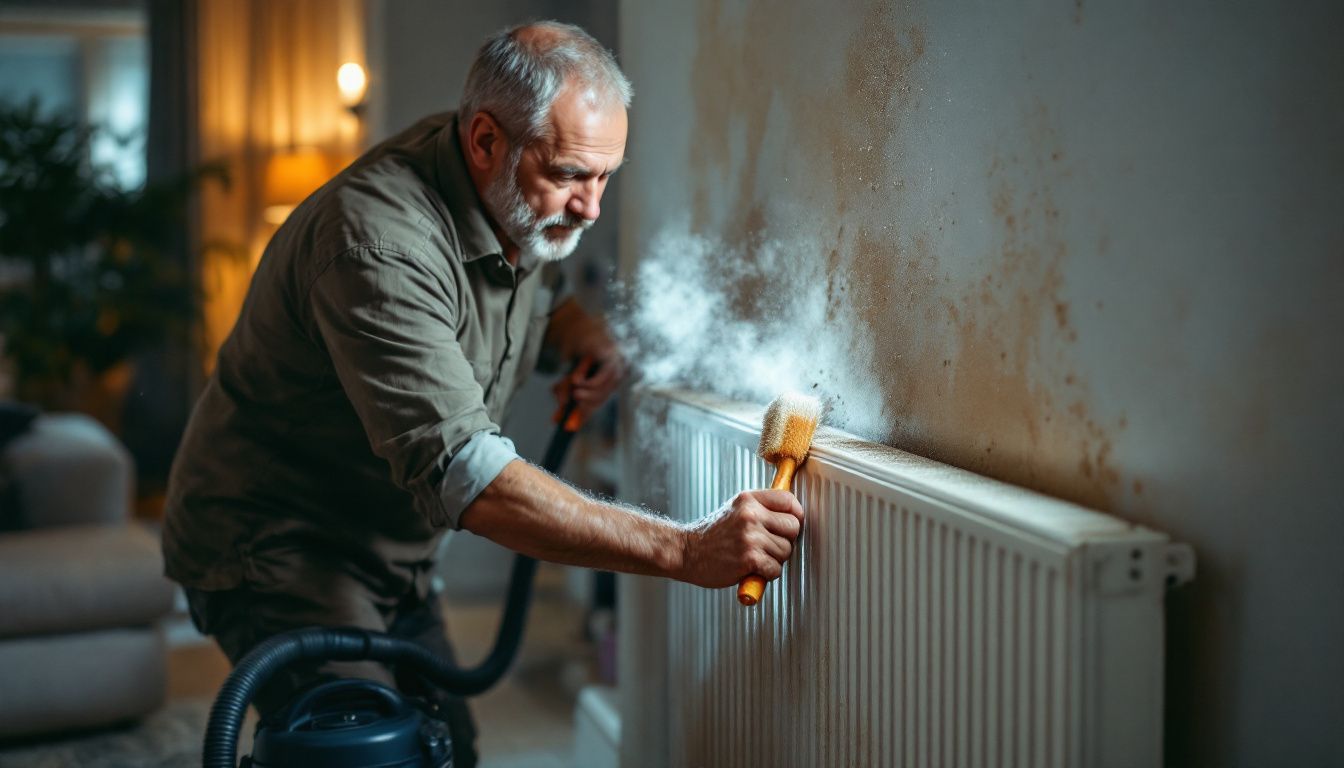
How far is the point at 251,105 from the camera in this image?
5.32m

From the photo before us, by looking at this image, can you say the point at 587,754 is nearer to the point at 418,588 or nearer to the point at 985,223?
the point at 418,588

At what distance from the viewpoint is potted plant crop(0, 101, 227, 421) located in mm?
4648

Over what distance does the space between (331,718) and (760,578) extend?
562 mm

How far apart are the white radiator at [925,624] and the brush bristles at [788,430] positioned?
22mm

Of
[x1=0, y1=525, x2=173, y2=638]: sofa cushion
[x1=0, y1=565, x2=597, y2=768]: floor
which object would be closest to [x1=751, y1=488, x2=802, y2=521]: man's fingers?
[x1=0, y1=565, x2=597, y2=768]: floor

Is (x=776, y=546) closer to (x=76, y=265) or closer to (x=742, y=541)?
(x=742, y=541)

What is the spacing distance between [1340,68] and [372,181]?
1.08 m

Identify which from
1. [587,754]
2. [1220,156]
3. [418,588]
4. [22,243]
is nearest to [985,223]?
[1220,156]

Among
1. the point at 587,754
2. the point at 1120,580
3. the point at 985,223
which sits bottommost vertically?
the point at 587,754

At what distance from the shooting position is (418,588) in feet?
6.03

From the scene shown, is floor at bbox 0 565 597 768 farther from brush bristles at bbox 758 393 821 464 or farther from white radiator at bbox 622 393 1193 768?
brush bristles at bbox 758 393 821 464

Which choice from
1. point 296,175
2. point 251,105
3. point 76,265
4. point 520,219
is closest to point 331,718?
point 520,219

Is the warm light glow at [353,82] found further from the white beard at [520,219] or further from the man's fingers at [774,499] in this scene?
the man's fingers at [774,499]

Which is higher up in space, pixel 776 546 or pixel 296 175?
pixel 296 175
